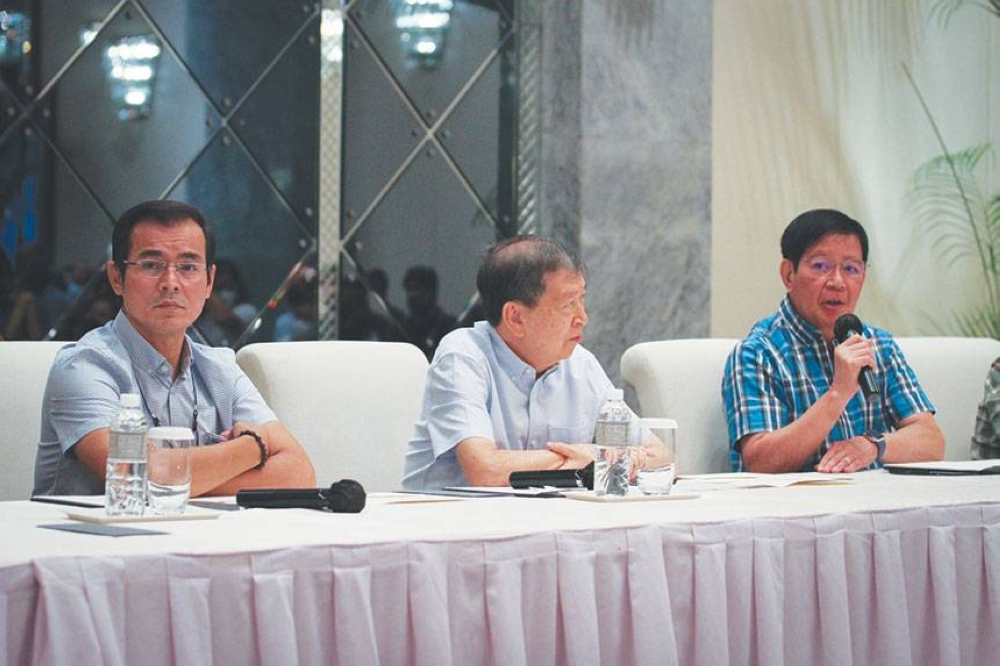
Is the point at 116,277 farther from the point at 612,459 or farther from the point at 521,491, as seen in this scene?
the point at 612,459

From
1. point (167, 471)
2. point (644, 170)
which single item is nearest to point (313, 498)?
point (167, 471)

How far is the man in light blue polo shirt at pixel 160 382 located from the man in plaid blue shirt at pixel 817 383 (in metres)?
1.10

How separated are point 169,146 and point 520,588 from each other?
2.40 meters

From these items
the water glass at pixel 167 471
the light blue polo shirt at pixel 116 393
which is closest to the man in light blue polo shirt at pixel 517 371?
the light blue polo shirt at pixel 116 393

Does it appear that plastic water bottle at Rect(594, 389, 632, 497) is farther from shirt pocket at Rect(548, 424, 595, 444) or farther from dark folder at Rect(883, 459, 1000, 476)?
dark folder at Rect(883, 459, 1000, 476)

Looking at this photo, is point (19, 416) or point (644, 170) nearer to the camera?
point (19, 416)

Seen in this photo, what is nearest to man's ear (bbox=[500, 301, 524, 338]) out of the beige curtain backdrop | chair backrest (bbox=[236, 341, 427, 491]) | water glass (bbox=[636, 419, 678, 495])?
chair backrest (bbox=[236, 341, 427, 491])

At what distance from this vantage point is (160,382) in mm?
2766

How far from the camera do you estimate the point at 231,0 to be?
407 centimetres

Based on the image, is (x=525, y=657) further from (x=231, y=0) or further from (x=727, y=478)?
(x=231, y=0)

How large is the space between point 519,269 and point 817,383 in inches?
32.5

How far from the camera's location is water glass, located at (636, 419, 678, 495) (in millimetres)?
2535

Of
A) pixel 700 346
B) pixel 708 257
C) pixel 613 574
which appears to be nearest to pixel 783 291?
pixel 708 257

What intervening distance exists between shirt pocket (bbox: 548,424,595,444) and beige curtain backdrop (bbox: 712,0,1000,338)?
5.90ft
